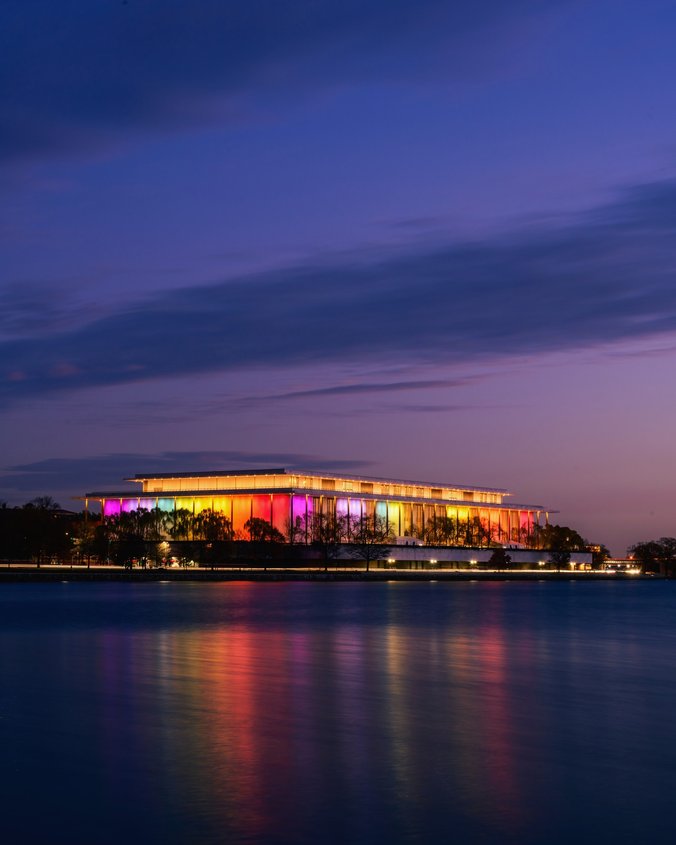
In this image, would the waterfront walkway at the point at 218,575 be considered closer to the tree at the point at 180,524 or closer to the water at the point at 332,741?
the tree at the point at 180,524

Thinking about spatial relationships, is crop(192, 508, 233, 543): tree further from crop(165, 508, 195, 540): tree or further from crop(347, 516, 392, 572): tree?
crop(347, 516, 392, 572): tree

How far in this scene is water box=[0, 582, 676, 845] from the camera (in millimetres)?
15359

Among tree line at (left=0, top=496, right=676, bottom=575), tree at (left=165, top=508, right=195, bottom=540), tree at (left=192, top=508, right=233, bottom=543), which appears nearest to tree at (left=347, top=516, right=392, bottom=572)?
Answer: tree line at (left=0, top=496, right=676, bottom=575)

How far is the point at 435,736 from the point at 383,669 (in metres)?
13.1

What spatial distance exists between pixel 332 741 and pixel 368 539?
541ft

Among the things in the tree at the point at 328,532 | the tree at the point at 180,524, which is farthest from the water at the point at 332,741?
the tree at the point at 180,524

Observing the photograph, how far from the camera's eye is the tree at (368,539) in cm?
18050

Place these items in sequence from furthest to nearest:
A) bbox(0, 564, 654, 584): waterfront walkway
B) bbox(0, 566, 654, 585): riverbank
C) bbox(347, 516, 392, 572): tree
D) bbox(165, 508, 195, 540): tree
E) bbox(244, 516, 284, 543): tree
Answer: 1. bbox(165, 508, 195, 540): tree
2. bbox(347, 516, 392, 572): tree
3. bbox(244, 516, 284, 543): tree
4. bbox(0, 564, 654, 584): waterfront walkway
5. bbox(0, 566, 654, 585): riverbank

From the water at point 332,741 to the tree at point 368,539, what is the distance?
438 feet

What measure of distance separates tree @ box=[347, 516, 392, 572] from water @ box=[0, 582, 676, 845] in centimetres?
13336

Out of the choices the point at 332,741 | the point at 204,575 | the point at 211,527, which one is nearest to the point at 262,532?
the point at 211,527

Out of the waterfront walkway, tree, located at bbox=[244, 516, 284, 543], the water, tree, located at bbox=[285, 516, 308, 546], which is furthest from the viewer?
tree, located at bbox=[285, 516, 308, 546]

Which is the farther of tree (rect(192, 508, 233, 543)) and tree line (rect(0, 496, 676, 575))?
tree (rect(192, 508, 233, 543))

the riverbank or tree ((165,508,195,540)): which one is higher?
tree ((165,508,195,540))
